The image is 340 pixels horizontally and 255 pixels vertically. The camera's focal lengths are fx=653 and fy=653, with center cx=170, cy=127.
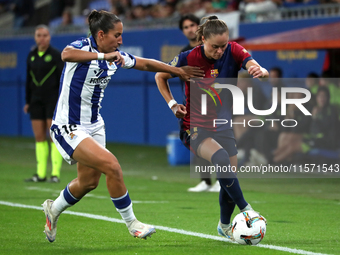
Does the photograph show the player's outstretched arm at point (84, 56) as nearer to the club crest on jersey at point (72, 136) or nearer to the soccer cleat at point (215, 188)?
the club crest on jersey at point (72, 136)

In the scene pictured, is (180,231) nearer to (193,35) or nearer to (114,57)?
(114,57)

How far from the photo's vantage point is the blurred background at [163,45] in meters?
12.9

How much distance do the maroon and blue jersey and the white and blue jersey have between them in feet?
2.16

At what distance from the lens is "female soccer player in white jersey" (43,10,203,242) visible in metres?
5.63

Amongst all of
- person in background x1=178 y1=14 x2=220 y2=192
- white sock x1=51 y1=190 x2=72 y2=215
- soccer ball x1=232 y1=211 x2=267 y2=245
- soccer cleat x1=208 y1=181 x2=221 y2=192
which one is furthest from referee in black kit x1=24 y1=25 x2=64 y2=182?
soccer ball x1=232 y1=211 x2=267 y2=245

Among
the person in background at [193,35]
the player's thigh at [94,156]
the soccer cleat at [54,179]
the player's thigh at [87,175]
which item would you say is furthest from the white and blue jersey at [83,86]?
the soccer cleat at [54,179]

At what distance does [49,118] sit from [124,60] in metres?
5.31

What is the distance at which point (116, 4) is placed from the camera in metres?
21.7

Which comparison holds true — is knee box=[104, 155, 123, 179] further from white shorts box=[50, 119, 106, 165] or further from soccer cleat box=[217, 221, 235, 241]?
soccer cleat box=[217, 221, 235, 241]

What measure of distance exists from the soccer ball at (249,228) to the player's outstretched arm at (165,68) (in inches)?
53.2

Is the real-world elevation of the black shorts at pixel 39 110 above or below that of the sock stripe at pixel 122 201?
below

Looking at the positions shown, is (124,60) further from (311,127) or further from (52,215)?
(311,127)

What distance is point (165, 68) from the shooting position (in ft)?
19.6

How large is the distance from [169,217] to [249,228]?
1992mm
